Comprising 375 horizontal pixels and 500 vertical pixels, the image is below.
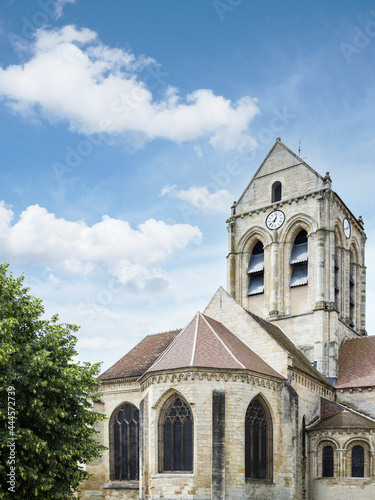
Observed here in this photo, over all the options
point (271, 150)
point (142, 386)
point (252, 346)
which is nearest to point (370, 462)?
point (252, 346)

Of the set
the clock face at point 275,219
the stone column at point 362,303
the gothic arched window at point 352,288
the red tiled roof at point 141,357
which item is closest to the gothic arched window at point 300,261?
the clock face at point 275,219

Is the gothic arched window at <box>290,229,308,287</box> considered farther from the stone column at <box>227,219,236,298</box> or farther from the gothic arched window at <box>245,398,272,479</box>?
the gothic arched window at <box>245,398,272,479</box>

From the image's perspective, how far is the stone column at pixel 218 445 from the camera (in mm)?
24734

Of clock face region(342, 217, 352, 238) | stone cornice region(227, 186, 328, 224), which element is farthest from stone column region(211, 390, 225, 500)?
clock face region(342, 217, 352, 238)

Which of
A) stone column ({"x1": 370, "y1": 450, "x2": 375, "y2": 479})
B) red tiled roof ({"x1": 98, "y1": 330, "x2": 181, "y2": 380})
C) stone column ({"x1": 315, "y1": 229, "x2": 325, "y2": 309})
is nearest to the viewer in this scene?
stone column ({"x1": 370, "y1": 450, "x2": 375, "y2": 479})

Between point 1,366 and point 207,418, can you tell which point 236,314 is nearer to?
point 207,418

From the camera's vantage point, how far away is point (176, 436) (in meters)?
26.4

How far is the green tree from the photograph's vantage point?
19969 millimetres

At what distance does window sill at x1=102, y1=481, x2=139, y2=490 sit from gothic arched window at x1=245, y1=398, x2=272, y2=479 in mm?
6956

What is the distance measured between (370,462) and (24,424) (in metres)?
16.6

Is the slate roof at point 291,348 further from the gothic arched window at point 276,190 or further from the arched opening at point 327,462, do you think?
the gothic arched window at point 276,190

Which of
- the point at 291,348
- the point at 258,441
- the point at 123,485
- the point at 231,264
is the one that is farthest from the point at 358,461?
the point at 231,264

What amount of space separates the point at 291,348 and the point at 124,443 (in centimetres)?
1083

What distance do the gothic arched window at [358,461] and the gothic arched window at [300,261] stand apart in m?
11.5
